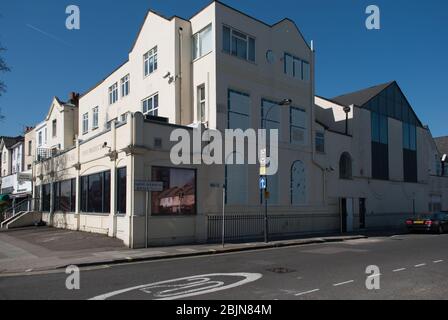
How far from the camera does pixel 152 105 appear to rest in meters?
25.7

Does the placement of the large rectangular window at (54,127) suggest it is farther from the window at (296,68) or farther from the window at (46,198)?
the window at (296,68)

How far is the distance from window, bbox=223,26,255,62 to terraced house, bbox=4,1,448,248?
61 millimetres

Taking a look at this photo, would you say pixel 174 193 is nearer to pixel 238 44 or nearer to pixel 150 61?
pixel 238 44

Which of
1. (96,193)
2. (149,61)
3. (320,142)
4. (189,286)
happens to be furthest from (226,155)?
(189,286)

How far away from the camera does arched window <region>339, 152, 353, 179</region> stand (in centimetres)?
3086

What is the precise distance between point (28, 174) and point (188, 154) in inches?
916

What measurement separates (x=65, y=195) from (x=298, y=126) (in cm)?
1603

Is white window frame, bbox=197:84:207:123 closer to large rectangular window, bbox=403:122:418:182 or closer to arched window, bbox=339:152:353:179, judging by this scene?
arched window, bbox=339:152:353:179

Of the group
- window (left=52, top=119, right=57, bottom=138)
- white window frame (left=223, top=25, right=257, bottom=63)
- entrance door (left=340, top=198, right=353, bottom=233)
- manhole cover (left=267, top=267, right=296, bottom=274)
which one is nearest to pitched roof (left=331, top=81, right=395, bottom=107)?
entrance door (left=340, top=198, right=353, bottom=233)

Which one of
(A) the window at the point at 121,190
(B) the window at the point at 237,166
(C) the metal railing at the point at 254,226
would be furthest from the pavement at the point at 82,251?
(B) the window at the point at 237,166

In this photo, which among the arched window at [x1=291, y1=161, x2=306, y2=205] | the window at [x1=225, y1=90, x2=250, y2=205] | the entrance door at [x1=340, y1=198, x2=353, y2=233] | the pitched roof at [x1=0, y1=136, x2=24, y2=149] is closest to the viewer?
the window at [x1=225, y1=90, x2=250, y2=205]

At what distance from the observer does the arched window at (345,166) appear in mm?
30859
